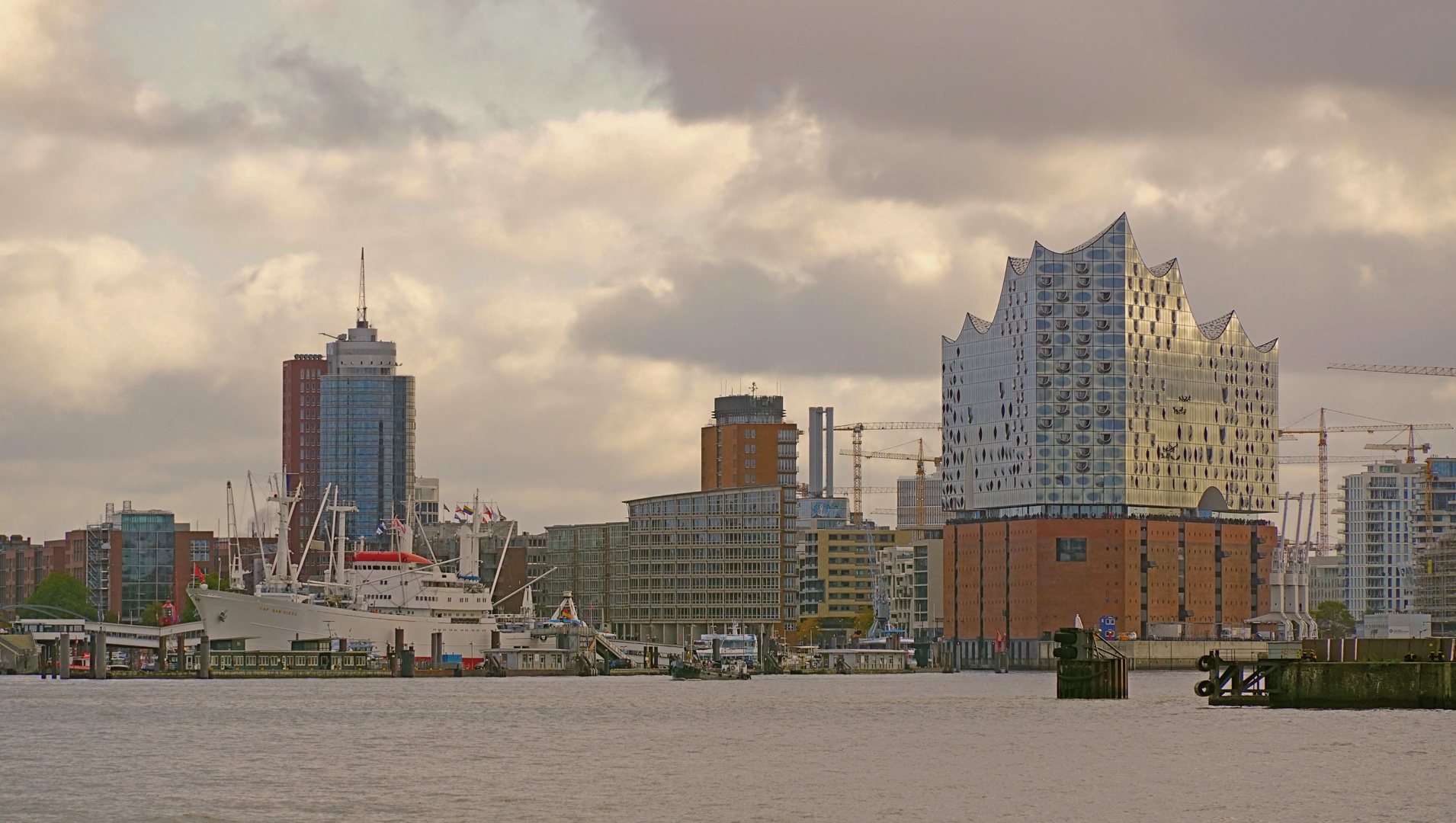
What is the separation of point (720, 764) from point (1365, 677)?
51.8 metres

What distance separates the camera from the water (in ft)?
271

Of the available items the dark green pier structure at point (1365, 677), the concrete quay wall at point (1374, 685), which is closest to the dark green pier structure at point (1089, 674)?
the dark green pier structure at point (1365, 677)

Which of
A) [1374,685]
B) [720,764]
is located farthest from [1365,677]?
[720,764]

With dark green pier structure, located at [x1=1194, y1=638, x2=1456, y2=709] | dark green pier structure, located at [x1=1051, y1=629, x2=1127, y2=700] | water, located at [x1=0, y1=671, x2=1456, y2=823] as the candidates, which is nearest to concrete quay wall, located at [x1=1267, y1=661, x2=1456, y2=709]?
dark green pier structure, located at [x1=1194, y1=638, x2=1456, y2=709]

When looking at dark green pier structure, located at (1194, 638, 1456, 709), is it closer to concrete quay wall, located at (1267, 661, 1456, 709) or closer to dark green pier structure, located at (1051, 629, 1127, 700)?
concrete quay wall, located at (1267, 661, 1456, 709)

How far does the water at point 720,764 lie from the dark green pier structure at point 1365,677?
127cm

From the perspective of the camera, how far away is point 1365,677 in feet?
452

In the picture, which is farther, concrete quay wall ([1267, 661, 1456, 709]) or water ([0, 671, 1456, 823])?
concrete quay wall ([1267, 661, 1456, 709])

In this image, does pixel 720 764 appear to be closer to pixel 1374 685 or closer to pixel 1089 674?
pixel 1374 685

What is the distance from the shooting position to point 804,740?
122m

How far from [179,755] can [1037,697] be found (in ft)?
334

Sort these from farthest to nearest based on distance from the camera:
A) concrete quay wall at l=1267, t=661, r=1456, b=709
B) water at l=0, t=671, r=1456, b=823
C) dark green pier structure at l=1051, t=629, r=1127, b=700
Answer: dark green pier structure at l=1051, t=629, r=1127, b=700, concrete quay wall at l=1267, t=661, r=1456, b=709, water at l=0, t=671, r=1456, b=823

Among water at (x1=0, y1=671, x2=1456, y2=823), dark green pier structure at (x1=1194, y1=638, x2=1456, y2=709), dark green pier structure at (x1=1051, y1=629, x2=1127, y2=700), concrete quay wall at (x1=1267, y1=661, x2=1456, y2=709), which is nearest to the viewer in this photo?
water at (x1=0, y1=671, x2=1456, y2=823)

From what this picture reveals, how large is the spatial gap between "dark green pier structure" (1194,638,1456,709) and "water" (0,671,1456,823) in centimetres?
127
